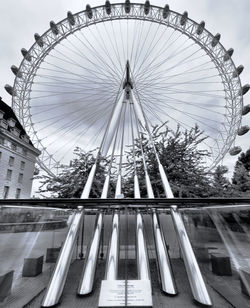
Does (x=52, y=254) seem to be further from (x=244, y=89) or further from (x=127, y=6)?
(x=127, y=6)

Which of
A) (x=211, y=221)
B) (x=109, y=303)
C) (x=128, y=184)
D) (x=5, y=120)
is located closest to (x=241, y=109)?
(x=128, y=184)

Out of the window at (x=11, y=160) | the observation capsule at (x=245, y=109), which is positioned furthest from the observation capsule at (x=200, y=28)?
the window at (x=11, y=160)

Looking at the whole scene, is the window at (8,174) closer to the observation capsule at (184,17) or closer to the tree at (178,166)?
the tree at (178,166)

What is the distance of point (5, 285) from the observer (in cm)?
373

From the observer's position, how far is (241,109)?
49.2 feet

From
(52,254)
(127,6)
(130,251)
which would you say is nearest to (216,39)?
(127,6)

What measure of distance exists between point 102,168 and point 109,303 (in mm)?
10093

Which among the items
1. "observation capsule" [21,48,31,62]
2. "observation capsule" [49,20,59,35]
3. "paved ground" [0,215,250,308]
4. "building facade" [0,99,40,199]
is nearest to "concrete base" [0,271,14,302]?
"paved ground" [0,215,250,308]

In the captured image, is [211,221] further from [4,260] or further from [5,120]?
[5,120]

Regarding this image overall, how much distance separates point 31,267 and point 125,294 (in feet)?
9.06

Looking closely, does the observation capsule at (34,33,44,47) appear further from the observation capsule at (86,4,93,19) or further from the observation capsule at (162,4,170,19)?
the observation capsule at (162,4,170,19)

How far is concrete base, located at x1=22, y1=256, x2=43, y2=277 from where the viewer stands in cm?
459

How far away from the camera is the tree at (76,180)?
11.3 meters

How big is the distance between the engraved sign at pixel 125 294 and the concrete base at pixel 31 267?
2354mm
